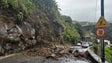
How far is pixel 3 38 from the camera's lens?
68.1 ft

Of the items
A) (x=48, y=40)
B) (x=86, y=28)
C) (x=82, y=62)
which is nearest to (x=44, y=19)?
(x=48, y=40)

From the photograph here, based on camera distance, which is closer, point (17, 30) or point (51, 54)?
point (51, 54)

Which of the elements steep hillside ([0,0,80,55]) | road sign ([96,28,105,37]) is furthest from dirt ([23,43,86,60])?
road sign ([96,28,105,37])

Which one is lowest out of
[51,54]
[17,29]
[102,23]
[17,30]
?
[51,54]

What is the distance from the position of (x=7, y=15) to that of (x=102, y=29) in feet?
56.7

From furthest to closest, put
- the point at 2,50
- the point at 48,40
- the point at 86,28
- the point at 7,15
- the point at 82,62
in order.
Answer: the point at 86,28 < the point at 48,40 < the point at 7,15 < the point at 2,50 < the point at 82,62

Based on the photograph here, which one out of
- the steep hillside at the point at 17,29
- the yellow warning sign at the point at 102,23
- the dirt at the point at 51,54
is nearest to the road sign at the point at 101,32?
the yellow warning sign at the point at 102,23

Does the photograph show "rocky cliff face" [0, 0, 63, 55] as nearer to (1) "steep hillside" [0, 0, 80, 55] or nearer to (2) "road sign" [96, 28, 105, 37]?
(1) "steep hillside" [0, 0, 80, 55]

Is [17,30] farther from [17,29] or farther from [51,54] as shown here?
[51,54]

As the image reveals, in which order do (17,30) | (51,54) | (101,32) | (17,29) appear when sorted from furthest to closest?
1. (17,29)
2. (17,30)
3. (51,54)
4. (101,32)

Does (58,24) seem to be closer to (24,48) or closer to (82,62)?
(24,48)

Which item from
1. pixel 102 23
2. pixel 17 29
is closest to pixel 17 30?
pixel 17 29

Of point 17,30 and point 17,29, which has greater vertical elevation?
point 17,29

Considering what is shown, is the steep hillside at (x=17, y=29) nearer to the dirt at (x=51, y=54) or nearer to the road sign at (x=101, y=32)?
the dirt at (x=51, y=54)
